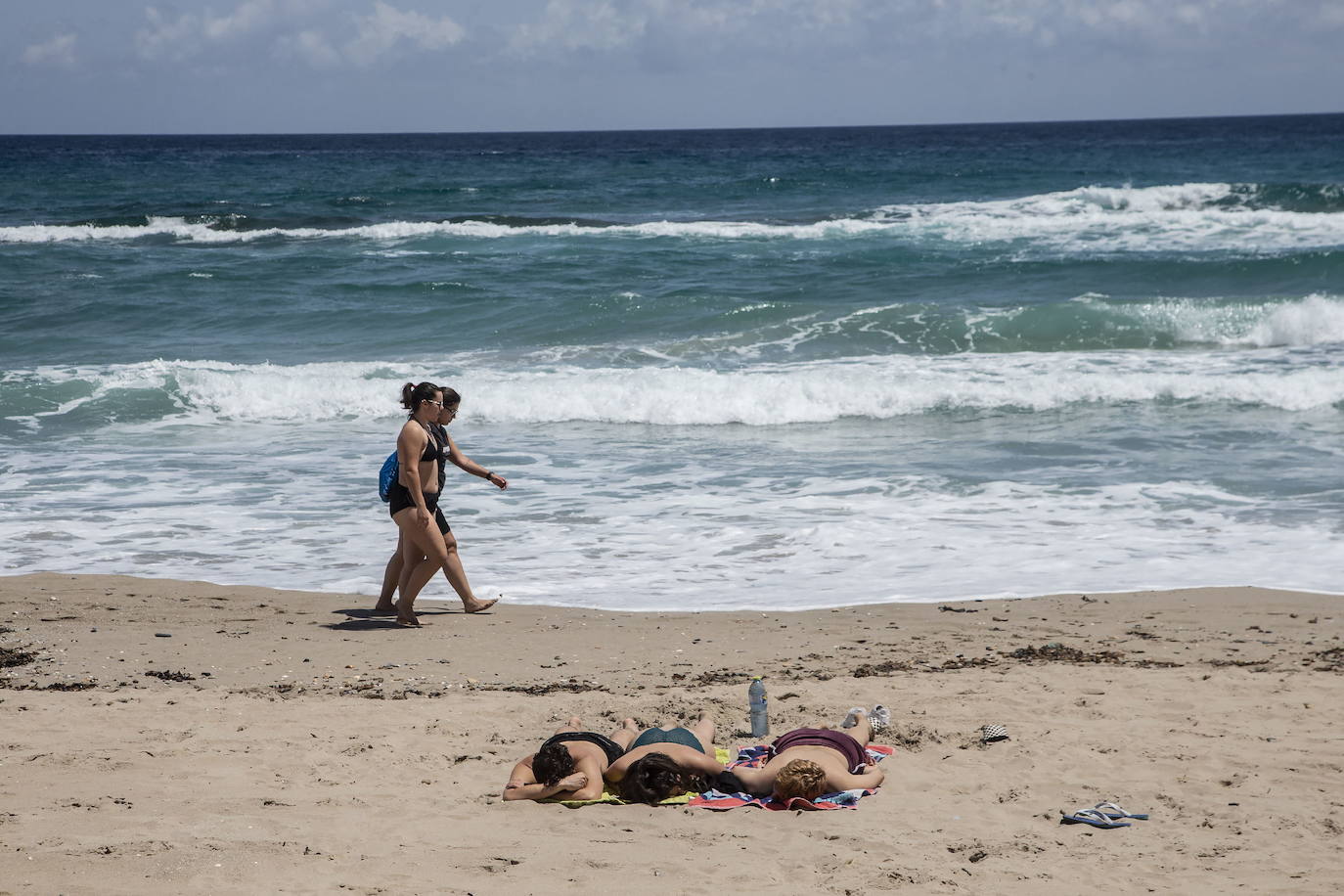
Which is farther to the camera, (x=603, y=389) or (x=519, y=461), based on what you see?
(x=603, y=389)

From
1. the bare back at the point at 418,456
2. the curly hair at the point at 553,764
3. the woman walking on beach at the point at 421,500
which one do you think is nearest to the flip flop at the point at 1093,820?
the curly hair at the point at 553,764

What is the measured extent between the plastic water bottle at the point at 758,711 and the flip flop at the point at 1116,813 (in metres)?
1.49

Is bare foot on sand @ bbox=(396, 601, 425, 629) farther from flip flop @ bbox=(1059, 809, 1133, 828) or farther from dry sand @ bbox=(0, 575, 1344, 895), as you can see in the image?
flip flop @ bbox=(1059, 809, 1133, 828)

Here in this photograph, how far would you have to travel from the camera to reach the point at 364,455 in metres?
12.0

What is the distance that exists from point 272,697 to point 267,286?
17.4 meters

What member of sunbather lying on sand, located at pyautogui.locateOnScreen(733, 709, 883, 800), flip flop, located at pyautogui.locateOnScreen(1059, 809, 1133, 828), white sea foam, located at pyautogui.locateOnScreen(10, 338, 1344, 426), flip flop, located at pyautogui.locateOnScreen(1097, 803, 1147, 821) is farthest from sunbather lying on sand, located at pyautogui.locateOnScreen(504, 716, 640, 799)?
white sea foam, located at pyautogui.locateOnScreen(10, 338, 1344, 426)

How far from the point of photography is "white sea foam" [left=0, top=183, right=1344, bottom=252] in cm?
2634

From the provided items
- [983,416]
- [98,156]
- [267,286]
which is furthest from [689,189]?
[98,156]

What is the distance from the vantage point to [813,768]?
→ 15.9 ft

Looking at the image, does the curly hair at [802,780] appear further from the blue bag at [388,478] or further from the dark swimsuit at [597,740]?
the blue bag at [388,478]

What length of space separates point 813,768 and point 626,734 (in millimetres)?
1002

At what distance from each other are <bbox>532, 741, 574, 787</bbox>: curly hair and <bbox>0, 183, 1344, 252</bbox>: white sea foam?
22.4 m

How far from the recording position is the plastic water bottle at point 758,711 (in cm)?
560

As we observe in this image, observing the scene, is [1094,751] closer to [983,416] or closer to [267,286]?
[983,416]
